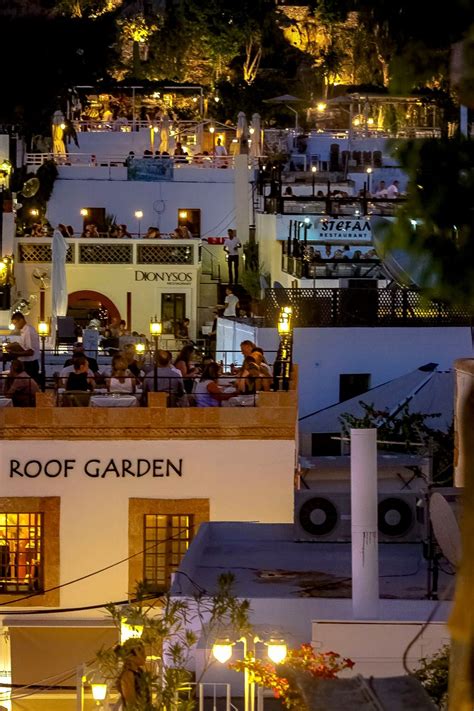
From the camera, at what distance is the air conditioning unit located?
17.3 meters

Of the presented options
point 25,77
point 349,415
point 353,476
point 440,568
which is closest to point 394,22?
point 353,476

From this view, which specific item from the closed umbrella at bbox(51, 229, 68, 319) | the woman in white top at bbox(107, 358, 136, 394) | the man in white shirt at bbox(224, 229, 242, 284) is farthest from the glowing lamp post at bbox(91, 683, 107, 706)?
the man in white shirt at bbox(224, 229, 242, 284)

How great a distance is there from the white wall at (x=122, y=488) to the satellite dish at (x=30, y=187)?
688 inches

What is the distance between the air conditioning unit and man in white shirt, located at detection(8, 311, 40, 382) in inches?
164

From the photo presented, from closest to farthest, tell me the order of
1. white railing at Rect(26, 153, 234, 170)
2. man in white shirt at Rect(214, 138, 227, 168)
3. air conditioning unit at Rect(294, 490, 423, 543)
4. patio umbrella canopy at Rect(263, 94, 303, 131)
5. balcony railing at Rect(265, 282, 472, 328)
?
air conditioning unit at Rect(294, 490, 423, 543) → balcony railing at Rect(265, 282, 472, 328) → white railing at Rect(26, 153, 234, 170) → man in white shirt at Rect(214, 138, 227, 168) → patio umbrella canopy at Rect(263, 94, 303, 131)

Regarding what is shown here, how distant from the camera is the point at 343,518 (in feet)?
58.7

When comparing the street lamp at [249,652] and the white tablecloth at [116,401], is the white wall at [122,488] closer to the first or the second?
the white tablecloth at [116,401]

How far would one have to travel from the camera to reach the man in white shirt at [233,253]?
35884 millimetres

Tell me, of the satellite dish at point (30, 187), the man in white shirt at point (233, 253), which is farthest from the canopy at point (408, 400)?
the satellite dish at point (30, 187)

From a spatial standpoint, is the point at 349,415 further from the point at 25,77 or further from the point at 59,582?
the point at 25,77

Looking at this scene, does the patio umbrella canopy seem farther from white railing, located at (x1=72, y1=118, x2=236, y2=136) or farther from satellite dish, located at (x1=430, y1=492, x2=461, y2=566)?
satellite dish, located at (x1=430, y1=492, x2=461, y2=566)

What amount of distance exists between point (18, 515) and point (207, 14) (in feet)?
147

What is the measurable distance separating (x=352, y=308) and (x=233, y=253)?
32.9 ft

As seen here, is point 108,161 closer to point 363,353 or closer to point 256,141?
point 256,141
